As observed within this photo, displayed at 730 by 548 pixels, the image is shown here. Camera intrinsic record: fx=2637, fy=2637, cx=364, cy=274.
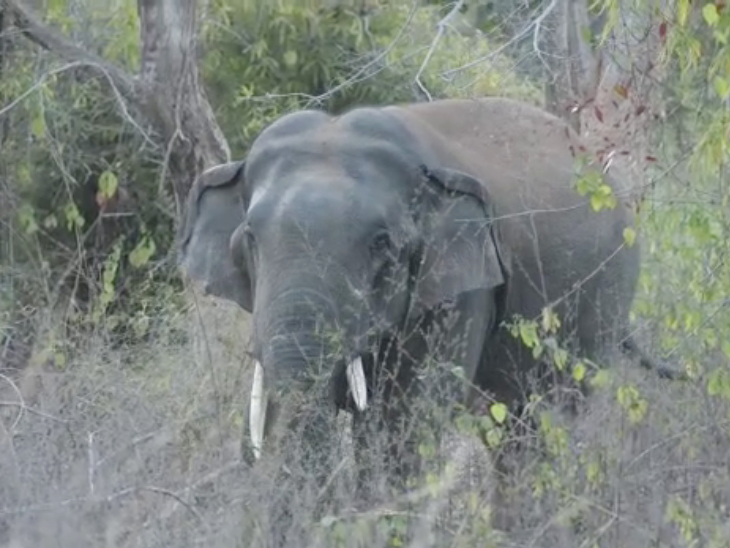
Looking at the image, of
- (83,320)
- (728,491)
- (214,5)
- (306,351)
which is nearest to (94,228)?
(214,5)

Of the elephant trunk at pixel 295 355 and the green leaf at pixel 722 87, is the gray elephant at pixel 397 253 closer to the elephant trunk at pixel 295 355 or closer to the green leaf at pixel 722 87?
A: the elephant trunk at pixel 295 355

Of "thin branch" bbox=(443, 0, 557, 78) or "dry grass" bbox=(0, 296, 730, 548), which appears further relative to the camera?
"thin branch" bbox=(443, 0, 557, 78)

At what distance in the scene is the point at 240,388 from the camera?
32.0ft

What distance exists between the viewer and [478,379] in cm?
1029

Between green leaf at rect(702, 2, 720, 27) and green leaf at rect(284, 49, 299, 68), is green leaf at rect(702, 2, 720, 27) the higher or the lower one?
the higher one

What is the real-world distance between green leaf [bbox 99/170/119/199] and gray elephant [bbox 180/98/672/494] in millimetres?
2381

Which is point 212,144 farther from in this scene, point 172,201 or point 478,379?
point 478,379

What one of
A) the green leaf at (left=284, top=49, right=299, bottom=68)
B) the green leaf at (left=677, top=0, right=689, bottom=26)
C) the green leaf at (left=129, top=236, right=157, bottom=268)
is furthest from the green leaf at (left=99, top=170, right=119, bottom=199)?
the green leaf at (left=677, top=0, right=689, bottom=26)

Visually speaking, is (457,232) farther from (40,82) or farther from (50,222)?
(50,222)

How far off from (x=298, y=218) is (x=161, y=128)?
3.21m

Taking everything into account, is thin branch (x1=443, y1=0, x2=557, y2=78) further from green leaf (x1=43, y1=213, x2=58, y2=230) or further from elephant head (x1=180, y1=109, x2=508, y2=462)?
green leaf (x1=43, y1=213, x2=58, y2=230)

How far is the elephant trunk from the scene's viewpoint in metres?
8.84

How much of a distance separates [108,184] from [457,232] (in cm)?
376

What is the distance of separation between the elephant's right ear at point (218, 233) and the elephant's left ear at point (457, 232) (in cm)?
71
